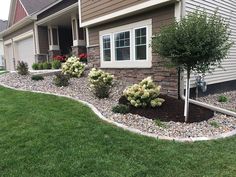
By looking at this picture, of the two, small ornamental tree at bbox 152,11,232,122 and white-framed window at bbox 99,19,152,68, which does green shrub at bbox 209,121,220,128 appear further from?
white-framed window at bbox 99,19,152,68

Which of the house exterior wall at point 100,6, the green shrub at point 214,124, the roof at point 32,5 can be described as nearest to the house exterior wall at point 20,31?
the roof at point 32,5

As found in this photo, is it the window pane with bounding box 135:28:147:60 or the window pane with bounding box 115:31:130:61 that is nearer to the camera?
the window pane with bounding box 135:28:147:60

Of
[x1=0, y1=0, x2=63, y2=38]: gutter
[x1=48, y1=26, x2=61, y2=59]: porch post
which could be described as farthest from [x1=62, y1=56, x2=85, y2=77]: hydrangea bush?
[x1=48, y1=26, x2=61, y2=59]: porch post

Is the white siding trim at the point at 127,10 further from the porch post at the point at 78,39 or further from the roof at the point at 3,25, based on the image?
the roof at the point at 3,25

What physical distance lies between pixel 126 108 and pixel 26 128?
7.36 ft

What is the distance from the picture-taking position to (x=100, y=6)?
9.23 meters

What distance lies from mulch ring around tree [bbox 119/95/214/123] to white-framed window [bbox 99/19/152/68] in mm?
1803

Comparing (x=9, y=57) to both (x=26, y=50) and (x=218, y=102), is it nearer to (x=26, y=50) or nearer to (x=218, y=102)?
(x=26, y=50)

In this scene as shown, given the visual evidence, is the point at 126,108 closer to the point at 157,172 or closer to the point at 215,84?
the point at 157,172

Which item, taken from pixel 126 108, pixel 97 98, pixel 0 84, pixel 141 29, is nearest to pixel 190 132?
pixel 126 108

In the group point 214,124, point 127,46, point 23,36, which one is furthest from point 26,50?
point 214,124

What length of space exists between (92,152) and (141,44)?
15.9ft

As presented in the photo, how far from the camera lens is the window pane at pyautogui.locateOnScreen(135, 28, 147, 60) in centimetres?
781

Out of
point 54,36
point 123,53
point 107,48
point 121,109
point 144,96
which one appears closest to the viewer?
point 121,109
